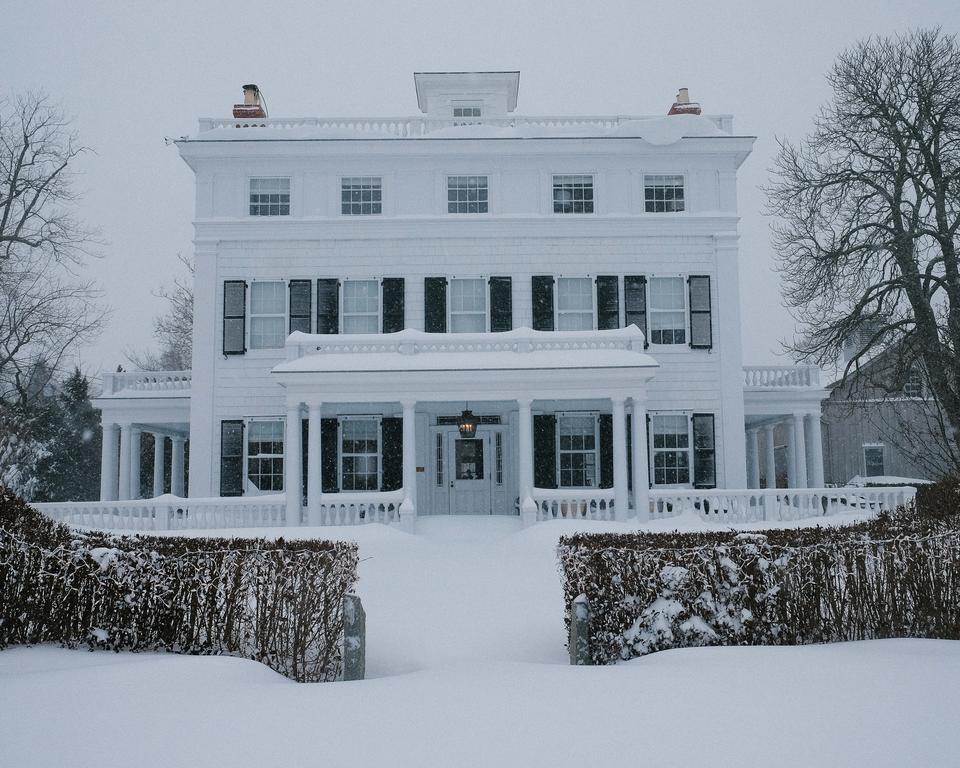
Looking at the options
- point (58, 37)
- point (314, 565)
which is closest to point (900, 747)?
point (314, 565)

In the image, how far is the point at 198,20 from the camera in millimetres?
184250

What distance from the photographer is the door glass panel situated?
19.6 meters

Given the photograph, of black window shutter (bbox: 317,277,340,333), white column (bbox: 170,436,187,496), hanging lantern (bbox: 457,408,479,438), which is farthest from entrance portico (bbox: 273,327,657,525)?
white column (bbox: 170,436,187,496)

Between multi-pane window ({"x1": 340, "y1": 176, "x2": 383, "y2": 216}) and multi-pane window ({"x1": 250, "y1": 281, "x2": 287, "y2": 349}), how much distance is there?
106 inches

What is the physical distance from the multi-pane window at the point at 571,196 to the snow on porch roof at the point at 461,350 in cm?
441

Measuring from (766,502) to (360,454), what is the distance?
9.49m

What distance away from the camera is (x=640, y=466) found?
53.2ft

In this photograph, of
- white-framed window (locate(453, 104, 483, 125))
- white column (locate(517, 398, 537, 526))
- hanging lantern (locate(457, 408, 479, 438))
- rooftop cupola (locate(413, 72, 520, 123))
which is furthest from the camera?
white-framed window (locate(453, 104, 483, 125))

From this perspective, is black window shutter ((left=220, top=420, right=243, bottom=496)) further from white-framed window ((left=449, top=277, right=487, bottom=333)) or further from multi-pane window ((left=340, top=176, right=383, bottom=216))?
multi-pane window ((left=340, top=176, right=383, bottom=216))

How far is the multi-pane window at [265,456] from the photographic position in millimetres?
19297

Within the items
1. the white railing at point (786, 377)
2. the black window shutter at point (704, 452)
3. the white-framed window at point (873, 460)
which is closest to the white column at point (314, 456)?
the black window shutter at point (704, 452)

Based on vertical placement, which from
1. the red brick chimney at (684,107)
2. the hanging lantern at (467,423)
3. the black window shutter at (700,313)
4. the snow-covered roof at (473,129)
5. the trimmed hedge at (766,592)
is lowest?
the trimmed hedge at (766,592)

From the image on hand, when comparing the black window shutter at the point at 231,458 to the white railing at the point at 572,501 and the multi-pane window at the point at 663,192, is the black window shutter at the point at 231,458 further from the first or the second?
the multi-pane window at the point at 663,192

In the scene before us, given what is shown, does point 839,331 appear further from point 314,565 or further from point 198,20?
point 198,20
